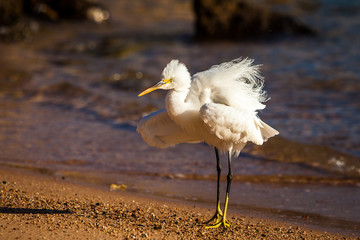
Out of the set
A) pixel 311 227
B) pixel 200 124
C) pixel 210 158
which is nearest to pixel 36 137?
pixel 210 158

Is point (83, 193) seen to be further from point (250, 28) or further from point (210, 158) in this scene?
point (250, 28)

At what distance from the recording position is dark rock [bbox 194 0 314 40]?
14.1m

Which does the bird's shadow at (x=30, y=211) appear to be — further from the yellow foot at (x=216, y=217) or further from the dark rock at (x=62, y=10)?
the dark rock at (x=62, y=10)

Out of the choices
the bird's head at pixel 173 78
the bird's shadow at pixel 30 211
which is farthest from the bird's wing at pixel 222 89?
the bird's shadow at pixel 30 211

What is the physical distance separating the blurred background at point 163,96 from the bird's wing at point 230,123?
1.00 m

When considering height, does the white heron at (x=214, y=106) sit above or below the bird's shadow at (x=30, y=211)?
above

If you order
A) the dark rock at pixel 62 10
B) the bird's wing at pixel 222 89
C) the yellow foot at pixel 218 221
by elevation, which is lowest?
the yellow foot at pixel 218 221

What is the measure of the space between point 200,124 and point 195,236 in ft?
3.25

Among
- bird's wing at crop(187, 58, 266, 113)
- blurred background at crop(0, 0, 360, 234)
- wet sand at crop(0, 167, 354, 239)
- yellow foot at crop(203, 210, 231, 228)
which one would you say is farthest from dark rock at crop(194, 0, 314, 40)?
yellow foot at crop(203, 210, 231, 228)

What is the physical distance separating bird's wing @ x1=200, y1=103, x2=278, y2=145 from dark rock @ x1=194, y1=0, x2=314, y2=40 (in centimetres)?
979

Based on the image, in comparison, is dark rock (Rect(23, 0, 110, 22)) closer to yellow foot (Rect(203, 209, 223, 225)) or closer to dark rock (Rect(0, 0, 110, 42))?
dark rock (Rect(0, 0, 110, 42))

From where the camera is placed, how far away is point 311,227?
489 cm

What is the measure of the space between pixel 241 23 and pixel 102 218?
35.0 ft

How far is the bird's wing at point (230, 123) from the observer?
4.36 metres
